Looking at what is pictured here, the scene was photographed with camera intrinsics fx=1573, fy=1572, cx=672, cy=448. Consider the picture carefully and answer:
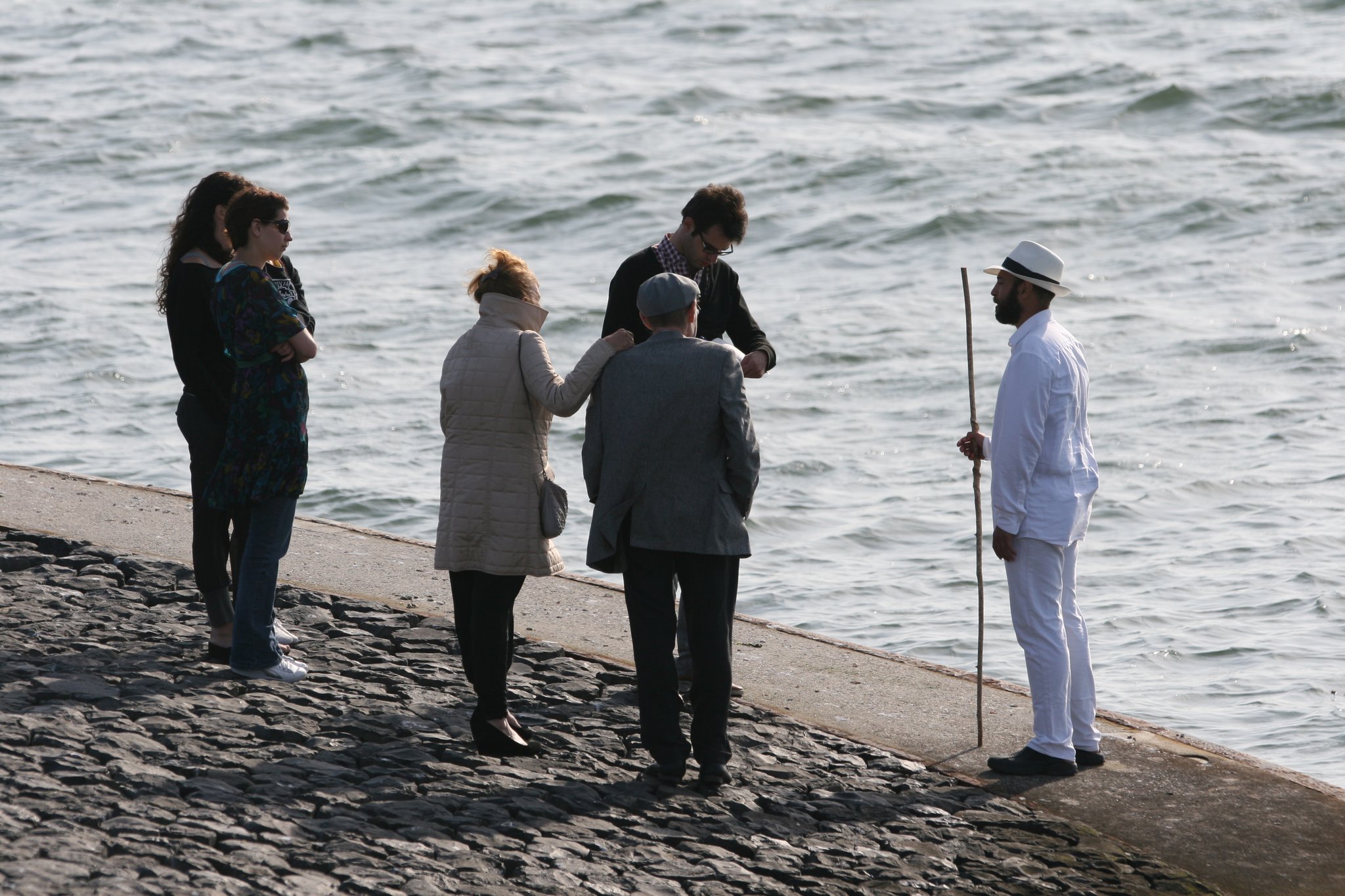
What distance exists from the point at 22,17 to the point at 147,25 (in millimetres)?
3856

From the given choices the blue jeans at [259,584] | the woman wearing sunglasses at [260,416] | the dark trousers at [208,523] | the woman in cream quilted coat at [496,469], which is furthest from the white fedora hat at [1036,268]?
the dark trousers at [208,523]

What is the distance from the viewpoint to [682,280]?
5.22m

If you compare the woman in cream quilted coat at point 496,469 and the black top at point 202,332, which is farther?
the black top at point 202,332

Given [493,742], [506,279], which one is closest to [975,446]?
[506,279]

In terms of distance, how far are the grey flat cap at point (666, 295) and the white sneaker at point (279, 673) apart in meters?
1.97

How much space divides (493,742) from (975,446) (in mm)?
2001

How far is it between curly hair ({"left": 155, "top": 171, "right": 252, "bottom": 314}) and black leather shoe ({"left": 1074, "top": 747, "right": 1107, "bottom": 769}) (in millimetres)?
3677

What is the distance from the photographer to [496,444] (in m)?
5.32

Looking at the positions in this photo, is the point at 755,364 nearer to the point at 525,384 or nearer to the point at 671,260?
the point at 671,260

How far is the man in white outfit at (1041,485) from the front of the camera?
538cm

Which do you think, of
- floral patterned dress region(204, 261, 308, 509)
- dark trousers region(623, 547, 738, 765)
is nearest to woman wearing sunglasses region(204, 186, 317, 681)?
floral patterned dress region(204, 261, 308, 509)

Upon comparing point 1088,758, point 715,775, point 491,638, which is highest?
point 491,638

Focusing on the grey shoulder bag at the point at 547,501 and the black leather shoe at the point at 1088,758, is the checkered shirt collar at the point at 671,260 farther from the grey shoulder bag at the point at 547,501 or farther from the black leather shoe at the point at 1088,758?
the black leather shoe at the point at 1088,758

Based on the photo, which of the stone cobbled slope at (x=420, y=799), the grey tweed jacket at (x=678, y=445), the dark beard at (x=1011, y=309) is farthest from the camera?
the dark beard at (x=1011, y=309)
